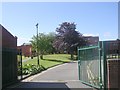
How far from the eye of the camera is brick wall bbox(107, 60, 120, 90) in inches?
506

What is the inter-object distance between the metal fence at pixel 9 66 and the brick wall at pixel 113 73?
6179mm

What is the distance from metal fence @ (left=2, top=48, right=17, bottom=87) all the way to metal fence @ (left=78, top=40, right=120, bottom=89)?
13.1 feet

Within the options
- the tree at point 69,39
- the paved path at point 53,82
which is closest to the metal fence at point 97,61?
the paved path at point 53,82

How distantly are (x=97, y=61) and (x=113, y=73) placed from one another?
1.95m

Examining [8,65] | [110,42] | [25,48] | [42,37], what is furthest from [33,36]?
[110,42]

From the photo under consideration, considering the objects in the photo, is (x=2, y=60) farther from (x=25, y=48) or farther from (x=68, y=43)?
(x=25, y=48)

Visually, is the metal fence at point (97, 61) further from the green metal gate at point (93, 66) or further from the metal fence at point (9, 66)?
the metal fence at point (9, 66)

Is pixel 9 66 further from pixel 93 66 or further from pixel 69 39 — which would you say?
pixel 69 39

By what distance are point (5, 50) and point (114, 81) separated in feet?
22.2

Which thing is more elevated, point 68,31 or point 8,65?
point 68,31

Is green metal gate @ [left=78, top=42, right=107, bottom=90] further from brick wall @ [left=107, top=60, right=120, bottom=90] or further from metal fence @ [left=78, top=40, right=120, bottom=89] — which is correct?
brick wall @ [left=107, top=60, right=120, bottom=90]

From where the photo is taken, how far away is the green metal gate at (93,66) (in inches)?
539

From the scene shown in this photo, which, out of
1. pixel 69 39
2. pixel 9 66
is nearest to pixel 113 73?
pixel 9 66

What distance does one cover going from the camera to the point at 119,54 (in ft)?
42.6
